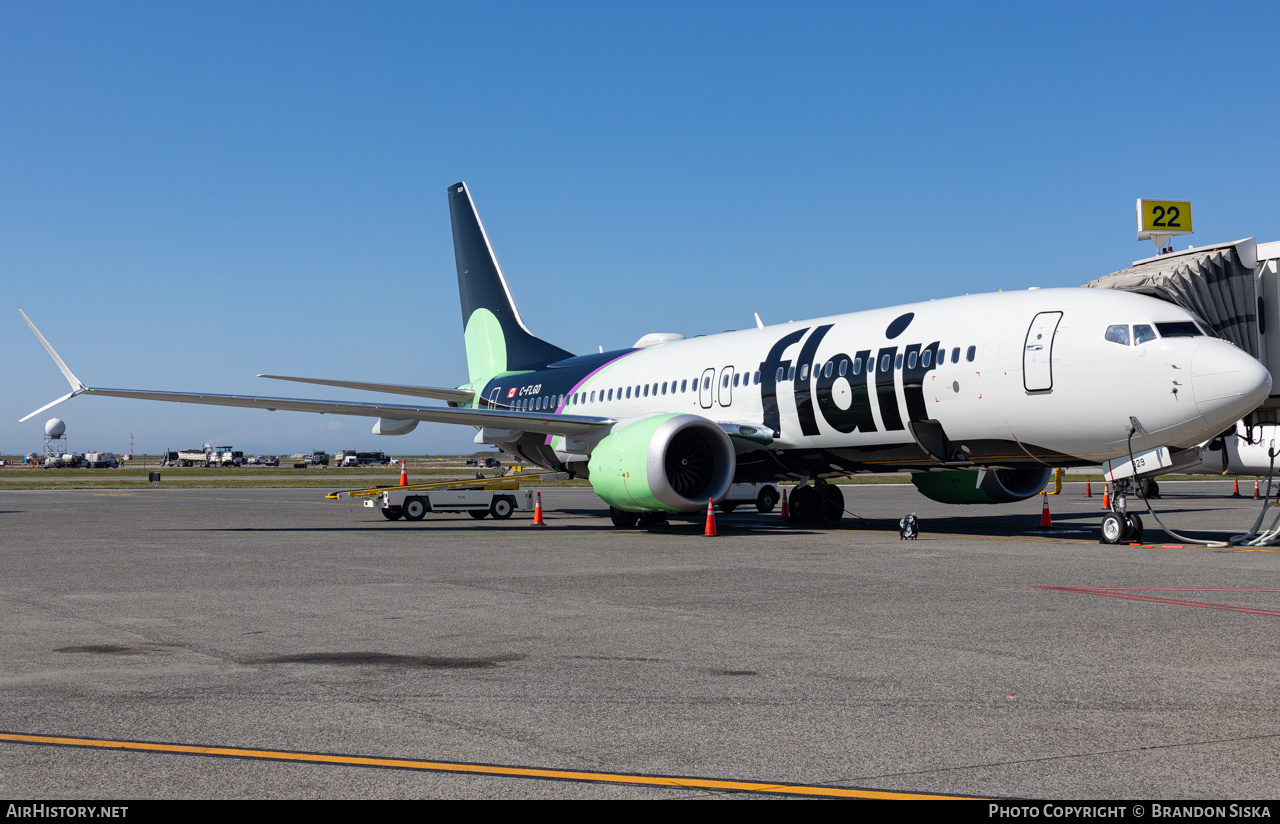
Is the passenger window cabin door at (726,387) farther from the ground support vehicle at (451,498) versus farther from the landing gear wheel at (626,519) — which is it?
the ground support vehicle at (451,498)

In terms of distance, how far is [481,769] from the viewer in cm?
485

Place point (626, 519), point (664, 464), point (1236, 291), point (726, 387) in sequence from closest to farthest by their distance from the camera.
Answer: point (1236, 291) → point (664, 464) → point (726, 387) → point (626, 519)

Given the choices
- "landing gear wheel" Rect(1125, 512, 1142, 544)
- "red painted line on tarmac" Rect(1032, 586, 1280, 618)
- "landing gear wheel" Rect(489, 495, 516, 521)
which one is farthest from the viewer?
"landing gear wheel" Rect(489, 495, 516, 521)

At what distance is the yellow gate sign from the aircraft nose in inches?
418

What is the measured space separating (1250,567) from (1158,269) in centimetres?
667

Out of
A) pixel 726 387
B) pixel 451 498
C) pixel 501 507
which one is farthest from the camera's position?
pixel 501 507

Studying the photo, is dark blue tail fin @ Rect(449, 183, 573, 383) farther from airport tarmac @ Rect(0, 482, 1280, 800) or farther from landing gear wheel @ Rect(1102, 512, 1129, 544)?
landing gear wheel @ Rect(1102, 512, 1129, 544)

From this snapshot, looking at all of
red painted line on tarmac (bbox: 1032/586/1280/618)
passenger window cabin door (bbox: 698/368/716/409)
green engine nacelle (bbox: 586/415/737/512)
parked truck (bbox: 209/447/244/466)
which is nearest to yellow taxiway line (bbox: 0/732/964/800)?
red painted line on tarmac (bbox: 1032/586/1280/618)

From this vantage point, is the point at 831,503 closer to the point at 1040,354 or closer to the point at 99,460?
the point at 1040,354

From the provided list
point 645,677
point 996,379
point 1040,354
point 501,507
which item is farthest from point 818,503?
point 645,677

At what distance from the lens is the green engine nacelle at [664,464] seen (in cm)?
2017

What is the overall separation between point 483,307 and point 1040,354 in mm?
18803

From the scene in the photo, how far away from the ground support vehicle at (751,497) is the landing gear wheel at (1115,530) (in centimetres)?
1157

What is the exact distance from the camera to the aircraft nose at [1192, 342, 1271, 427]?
15008 millimetres
